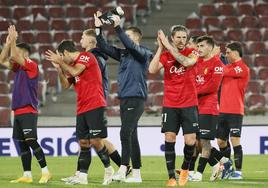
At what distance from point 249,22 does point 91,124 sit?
13066 mm

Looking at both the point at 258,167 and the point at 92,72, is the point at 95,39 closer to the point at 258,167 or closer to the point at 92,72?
the point at 92,72

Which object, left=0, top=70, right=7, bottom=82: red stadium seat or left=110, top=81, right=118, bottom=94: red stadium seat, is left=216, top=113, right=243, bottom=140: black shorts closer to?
left=110, top=81, right=118, bottom=94: red stadium seat

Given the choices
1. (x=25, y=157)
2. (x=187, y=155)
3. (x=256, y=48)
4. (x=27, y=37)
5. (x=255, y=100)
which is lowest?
(x=25, y=157)

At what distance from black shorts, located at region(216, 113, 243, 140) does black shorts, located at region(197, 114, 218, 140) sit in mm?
545

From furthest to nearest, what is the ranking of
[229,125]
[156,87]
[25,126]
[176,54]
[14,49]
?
1. [156,87]
2. [229,125]
3. [25,126]
4. [14,49]
5. [176,54]

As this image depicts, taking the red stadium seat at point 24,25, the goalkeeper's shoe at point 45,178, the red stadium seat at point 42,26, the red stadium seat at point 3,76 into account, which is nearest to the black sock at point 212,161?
the goalkeeper's shoe at point 45,178

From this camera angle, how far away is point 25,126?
42.3ft

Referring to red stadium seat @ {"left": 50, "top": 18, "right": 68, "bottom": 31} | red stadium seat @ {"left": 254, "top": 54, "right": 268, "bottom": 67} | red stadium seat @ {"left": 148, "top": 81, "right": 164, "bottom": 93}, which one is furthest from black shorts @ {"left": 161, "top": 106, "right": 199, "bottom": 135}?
red stadium seat @ {"left": 50, "top": 18, "right": 68, "bottom": 31}

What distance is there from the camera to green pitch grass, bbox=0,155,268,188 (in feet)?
41.4

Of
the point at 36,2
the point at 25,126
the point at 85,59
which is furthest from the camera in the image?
the point at 36,2

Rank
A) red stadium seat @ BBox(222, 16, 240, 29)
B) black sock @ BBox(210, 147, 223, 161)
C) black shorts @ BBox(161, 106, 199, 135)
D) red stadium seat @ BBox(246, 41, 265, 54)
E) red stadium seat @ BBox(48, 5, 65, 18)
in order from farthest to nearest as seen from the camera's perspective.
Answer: red stadium seat @ BBox(48, 5, 65, 18) < red stadium seat @ BBox(222, 16, 240, 29) < red stadium seat @ BBox(246, 41, 265, 54) < black sock @ BBox(210, 147, 223, 161) < black shorts @ BBox(161, 106, 199, 135)

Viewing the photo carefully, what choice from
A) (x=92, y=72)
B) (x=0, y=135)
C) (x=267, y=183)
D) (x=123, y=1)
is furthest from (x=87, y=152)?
(x=123, y=1)

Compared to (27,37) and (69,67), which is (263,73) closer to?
(27,37)

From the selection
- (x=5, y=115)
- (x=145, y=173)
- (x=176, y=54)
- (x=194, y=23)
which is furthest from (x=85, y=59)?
(x=194, y=23)
